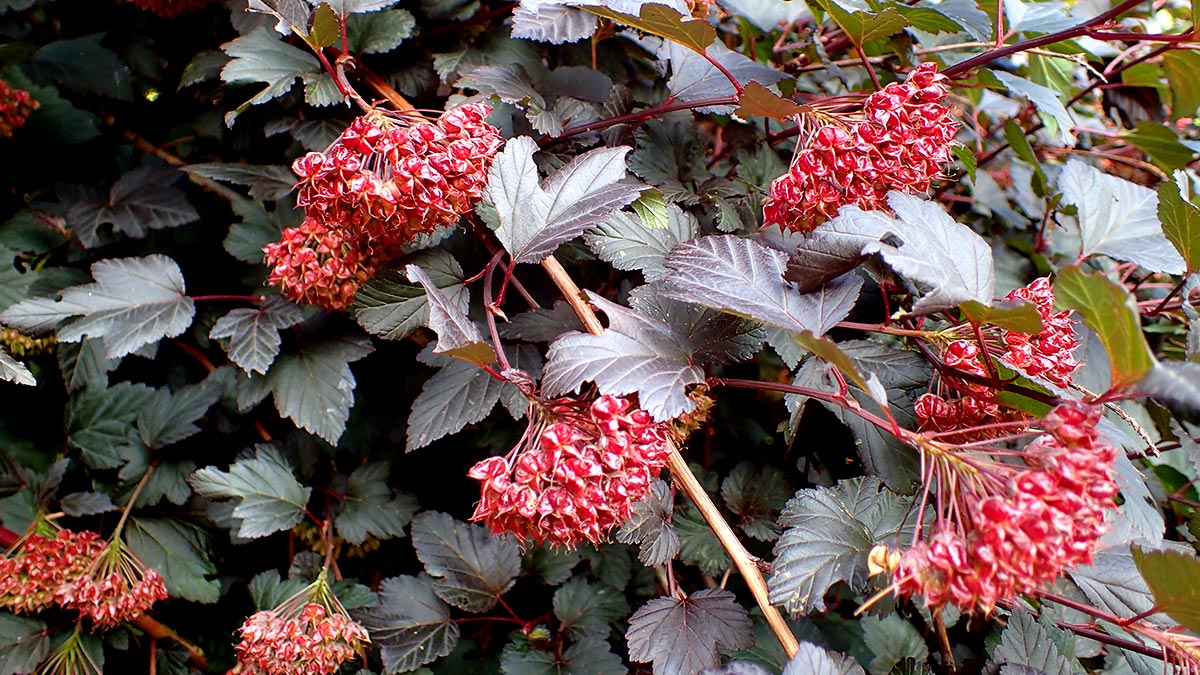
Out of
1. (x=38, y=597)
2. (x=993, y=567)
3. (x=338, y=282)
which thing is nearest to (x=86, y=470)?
(x=38, y=597)

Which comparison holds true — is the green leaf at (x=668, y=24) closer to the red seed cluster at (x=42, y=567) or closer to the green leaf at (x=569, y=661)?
the green leaf at (x=569, y=661)

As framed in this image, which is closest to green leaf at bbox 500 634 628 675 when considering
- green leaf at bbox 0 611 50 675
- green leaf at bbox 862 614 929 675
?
green leaf at bbox 862 614 929 675

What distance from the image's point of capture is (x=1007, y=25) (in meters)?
1.55

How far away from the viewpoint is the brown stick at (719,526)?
40.9 inches

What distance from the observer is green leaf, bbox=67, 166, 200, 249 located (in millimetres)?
1578

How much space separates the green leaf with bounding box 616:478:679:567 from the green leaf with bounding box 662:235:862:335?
0.32 metres

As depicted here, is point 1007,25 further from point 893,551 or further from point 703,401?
point 893,551

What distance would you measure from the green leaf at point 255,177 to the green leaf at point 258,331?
23cm

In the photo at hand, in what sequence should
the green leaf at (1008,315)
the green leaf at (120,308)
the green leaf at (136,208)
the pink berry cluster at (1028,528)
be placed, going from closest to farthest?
the pink berry cluster at (1028,528), the green leaf at (1008,315), the green leaf at (120,308), the green leaf at (136,208)

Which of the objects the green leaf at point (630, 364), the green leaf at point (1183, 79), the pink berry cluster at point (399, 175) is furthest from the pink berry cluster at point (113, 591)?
the green leaf at point (1183, 79)

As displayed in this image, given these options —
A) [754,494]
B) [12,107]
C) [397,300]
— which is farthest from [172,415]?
[754,494]

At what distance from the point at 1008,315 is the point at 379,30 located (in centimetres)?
116

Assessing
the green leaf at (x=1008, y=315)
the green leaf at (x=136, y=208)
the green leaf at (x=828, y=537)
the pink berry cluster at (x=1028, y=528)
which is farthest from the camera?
the green leaf at (x=136, y=208)

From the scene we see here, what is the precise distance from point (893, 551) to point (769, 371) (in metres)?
1.04
